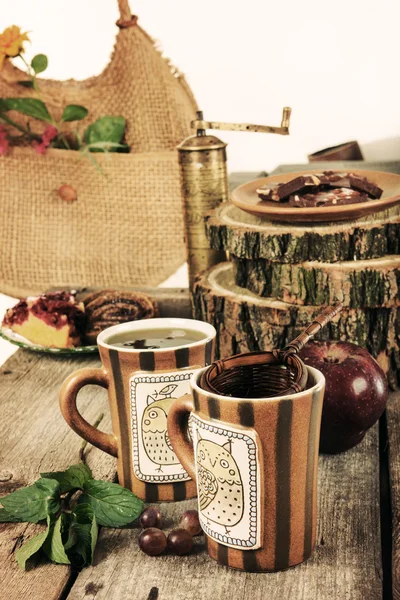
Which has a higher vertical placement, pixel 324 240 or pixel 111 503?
pixel 324 240

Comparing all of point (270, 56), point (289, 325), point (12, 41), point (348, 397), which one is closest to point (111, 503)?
point (348, 397)

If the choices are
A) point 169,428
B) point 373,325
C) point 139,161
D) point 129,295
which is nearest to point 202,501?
point 169,428

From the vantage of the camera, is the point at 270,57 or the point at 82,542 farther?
the point at 270,57

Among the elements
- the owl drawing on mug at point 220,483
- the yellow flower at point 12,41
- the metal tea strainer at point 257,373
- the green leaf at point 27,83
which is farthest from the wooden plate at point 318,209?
the green leaf at point 27,83

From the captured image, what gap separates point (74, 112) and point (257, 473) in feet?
5.33

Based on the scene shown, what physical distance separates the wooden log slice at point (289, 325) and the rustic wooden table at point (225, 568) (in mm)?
152

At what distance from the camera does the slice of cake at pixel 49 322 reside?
1.25m

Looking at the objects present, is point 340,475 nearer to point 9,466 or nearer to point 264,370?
point 264,370

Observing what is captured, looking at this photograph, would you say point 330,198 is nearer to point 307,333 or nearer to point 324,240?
point 324,240

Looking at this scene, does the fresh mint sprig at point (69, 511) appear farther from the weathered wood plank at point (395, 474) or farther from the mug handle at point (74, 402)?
the weathered wood plank at point (395, 474)

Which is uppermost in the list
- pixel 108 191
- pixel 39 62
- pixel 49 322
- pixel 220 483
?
pixel 39 62

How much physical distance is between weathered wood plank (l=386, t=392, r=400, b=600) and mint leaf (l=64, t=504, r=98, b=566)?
26 centimetres

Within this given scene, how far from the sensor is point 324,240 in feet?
3.58

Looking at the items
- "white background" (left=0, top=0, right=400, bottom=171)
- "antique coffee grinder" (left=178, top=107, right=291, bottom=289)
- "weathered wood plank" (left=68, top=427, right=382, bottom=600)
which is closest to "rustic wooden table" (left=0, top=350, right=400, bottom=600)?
"weathered wood plank" (left=68, top=427, right=382, bottom=600)
